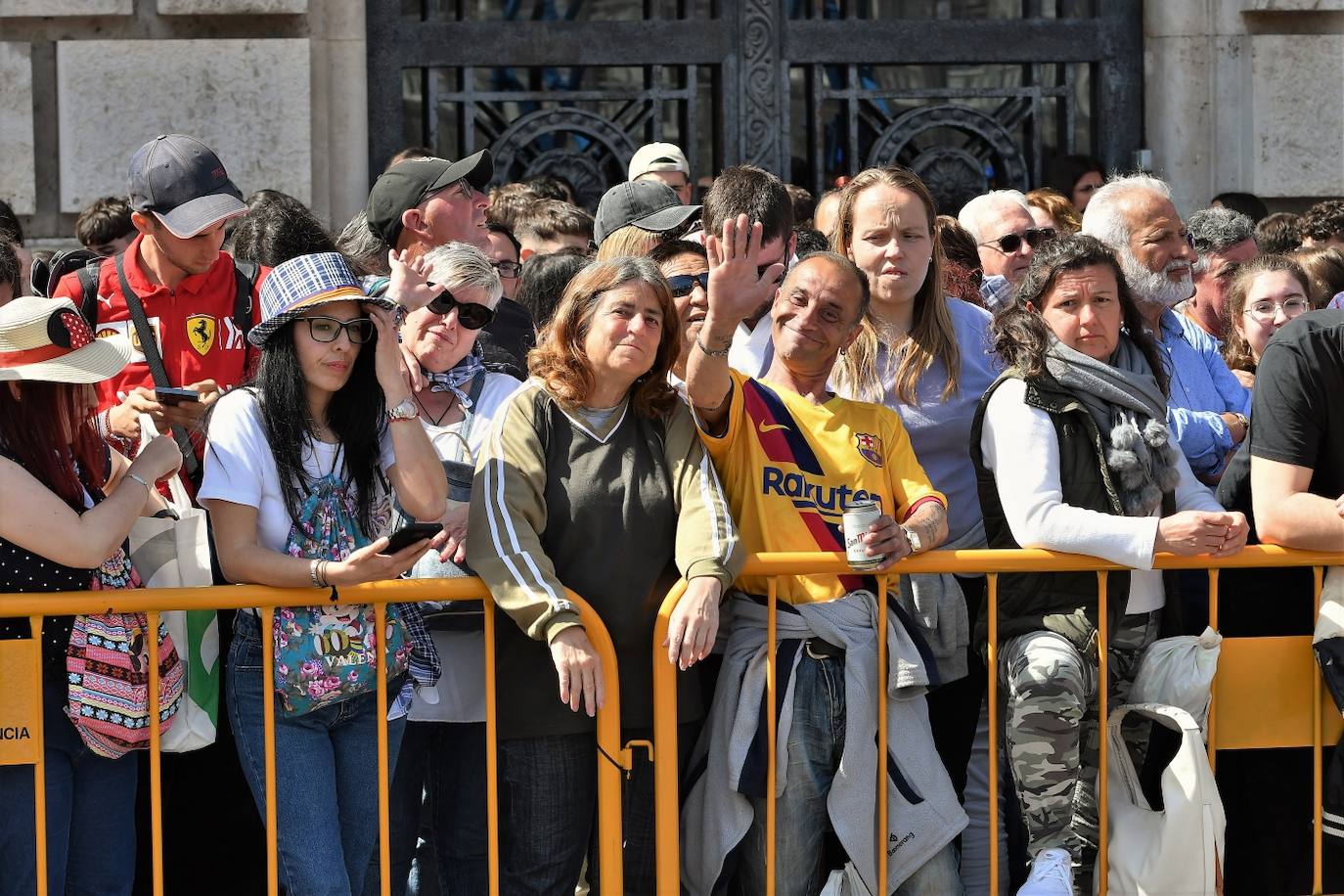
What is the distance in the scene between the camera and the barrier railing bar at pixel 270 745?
11.8ft

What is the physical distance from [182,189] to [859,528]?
1.98 m

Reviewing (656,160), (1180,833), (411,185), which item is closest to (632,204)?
(411,185)

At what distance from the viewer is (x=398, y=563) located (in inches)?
141

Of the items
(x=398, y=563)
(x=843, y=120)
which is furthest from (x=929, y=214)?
(x=843, y=120)

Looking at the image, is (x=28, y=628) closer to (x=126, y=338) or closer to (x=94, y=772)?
(x=94, y=772)

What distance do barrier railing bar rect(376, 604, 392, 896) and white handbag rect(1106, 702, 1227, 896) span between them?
5.42ft

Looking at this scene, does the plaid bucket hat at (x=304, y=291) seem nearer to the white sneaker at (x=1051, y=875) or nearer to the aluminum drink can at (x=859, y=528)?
the aluminum drink can at (x=859, y=528)

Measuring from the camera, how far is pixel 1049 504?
3951mm

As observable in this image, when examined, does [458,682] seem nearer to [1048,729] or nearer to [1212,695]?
[1048,729]

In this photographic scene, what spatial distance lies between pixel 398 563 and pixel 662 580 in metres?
0.59

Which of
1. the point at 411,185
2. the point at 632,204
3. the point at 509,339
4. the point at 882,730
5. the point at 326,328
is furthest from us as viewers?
the point at 632,204

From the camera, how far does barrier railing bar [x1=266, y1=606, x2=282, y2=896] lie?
11.8ft

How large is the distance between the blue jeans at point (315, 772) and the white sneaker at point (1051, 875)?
4.73 ft

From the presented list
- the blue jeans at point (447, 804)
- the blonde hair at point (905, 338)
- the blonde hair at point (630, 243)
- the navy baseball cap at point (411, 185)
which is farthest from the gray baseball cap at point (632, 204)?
the blue jeans at point (447, 804)
